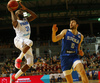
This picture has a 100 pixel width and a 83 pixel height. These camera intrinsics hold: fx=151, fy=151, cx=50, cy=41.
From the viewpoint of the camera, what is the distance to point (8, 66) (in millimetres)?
13281

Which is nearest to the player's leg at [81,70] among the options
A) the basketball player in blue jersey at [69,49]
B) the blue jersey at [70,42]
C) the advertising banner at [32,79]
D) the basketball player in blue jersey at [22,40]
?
the basketball player in blue jersey at [69,49]

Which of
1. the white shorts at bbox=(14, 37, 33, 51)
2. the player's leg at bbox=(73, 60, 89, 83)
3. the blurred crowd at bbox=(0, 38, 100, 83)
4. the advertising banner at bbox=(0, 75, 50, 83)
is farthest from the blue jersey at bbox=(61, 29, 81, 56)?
the blurred crowd at bbox=(0, 38, 100, 83)

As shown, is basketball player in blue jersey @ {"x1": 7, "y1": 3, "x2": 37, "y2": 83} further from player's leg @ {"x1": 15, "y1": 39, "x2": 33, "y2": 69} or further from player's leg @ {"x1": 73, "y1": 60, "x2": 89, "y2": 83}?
player's leg @ {"x1": 73, "y1": 60, "x2": 89, "y2": 83}

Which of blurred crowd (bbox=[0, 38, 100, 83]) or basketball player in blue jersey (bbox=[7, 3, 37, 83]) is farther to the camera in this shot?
blurred crowd (bbox=[0, 38, 100, 83])

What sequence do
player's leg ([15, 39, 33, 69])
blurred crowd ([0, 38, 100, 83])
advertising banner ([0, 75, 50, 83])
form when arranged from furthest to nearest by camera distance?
blurred crowd ([0, 38, 100, 83]) → advertising banner ([0, 75, 50, 83]) → player's leg ([15, 39, 33, 69])

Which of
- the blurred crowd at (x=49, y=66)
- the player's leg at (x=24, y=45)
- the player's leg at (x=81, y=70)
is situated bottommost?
the blurred crowd at (x=49, y=66)

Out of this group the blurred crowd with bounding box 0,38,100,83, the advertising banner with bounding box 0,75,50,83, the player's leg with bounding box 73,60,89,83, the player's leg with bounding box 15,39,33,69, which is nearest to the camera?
the player's leg with bounding box 73,60,89,83

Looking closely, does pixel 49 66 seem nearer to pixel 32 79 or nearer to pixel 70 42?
pixel 32 79

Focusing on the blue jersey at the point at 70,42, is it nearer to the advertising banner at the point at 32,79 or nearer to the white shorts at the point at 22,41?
the white shorts at the point at 22,41

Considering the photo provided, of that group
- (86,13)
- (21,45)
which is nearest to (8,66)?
(21,45)

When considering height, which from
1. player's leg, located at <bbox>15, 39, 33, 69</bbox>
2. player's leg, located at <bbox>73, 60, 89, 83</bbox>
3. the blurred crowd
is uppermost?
player's leg, located at <bbox>15, 39, 33, 69</bbox>

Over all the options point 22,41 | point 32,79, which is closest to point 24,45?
point 22,41

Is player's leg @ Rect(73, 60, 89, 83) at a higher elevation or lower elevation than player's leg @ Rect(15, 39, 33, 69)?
lower

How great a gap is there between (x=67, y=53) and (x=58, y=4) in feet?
43.2
